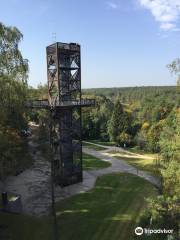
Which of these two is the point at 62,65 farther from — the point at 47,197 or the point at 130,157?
the point at 130,157

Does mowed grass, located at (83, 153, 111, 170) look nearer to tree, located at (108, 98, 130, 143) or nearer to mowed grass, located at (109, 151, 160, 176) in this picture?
mowed grass, located at (109, 151, 160, 176)

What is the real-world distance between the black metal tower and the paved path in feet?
4.86

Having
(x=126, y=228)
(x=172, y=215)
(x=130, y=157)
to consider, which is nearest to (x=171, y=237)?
(x=172, y=215)

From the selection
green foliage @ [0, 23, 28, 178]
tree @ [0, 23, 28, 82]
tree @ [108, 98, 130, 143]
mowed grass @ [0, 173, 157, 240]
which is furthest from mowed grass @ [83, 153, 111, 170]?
tree @ [0, 23, 28, 82]

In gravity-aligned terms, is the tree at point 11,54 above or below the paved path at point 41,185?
above

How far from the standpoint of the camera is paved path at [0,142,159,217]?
911 inches

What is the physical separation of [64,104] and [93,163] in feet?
43.7

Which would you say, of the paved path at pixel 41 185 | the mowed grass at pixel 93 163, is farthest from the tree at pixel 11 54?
the mowed grass at pixel 93 163

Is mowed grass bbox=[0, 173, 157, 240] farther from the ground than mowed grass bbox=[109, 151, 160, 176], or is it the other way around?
mowed grass bbox=[0, 173, 157, 240]

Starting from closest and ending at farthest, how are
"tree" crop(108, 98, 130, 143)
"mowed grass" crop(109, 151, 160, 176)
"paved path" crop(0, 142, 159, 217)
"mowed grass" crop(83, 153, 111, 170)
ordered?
"paved path" crop(0, 142, 159, 217) < "mowed grass" crop(109, 151, 160, 176) < "mowed grass" crop(83, 153, 111, 170) < "tree" crop(108, 98, 130, 143)

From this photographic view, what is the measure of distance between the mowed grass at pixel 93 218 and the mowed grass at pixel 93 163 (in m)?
7.97

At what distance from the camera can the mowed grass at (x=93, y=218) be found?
18611 mm

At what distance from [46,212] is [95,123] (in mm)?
39615

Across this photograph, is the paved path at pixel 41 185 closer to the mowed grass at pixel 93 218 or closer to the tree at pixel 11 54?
the mowed grass at pixel 93 218
